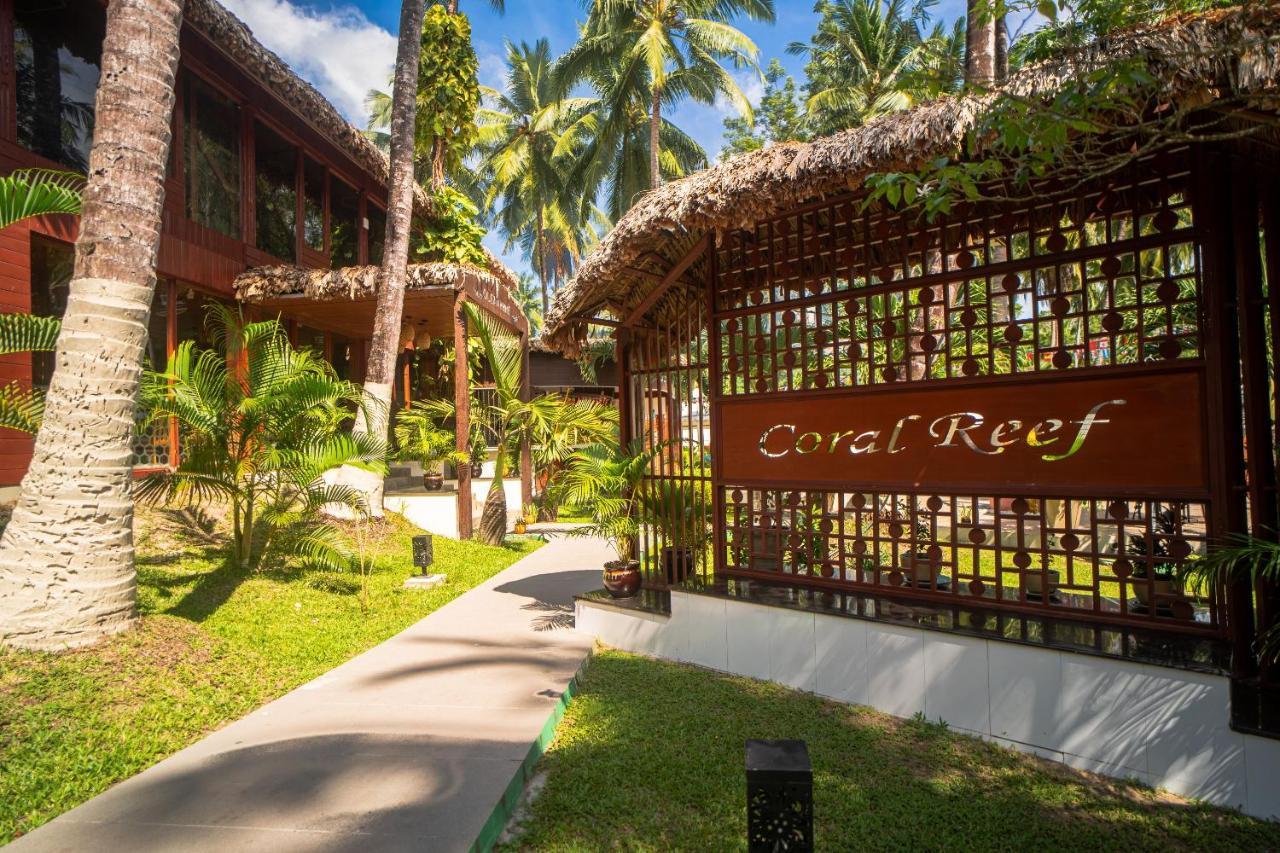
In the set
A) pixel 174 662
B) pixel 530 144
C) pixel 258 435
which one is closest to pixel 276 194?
pixel 258 435

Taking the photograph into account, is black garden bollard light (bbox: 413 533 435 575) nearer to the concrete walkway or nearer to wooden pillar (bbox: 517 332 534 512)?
the concrete walkway

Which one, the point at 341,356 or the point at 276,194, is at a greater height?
the point at 276,194

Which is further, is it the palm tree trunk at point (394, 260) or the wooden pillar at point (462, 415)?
the wooden pillar at point (462, 415)

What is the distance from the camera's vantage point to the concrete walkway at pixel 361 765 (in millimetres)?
2717

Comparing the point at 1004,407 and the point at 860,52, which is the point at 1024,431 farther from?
the point at 860,52

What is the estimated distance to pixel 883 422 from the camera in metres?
4.55

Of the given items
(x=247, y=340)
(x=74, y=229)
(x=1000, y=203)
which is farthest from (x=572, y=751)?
(x=74, y=229)

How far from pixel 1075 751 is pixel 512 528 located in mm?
9737

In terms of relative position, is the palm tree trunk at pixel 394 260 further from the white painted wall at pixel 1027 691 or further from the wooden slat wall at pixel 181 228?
the white painted wall at pixel 1027 691

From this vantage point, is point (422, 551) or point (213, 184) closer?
point (422, 551)

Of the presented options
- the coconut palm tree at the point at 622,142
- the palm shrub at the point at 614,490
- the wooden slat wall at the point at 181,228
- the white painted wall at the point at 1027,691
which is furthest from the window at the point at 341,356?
the white painted wall at the point at 1027,691

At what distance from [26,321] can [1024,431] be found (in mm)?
6049

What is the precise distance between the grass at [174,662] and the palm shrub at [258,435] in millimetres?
505

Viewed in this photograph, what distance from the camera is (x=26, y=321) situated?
15.3 feet
